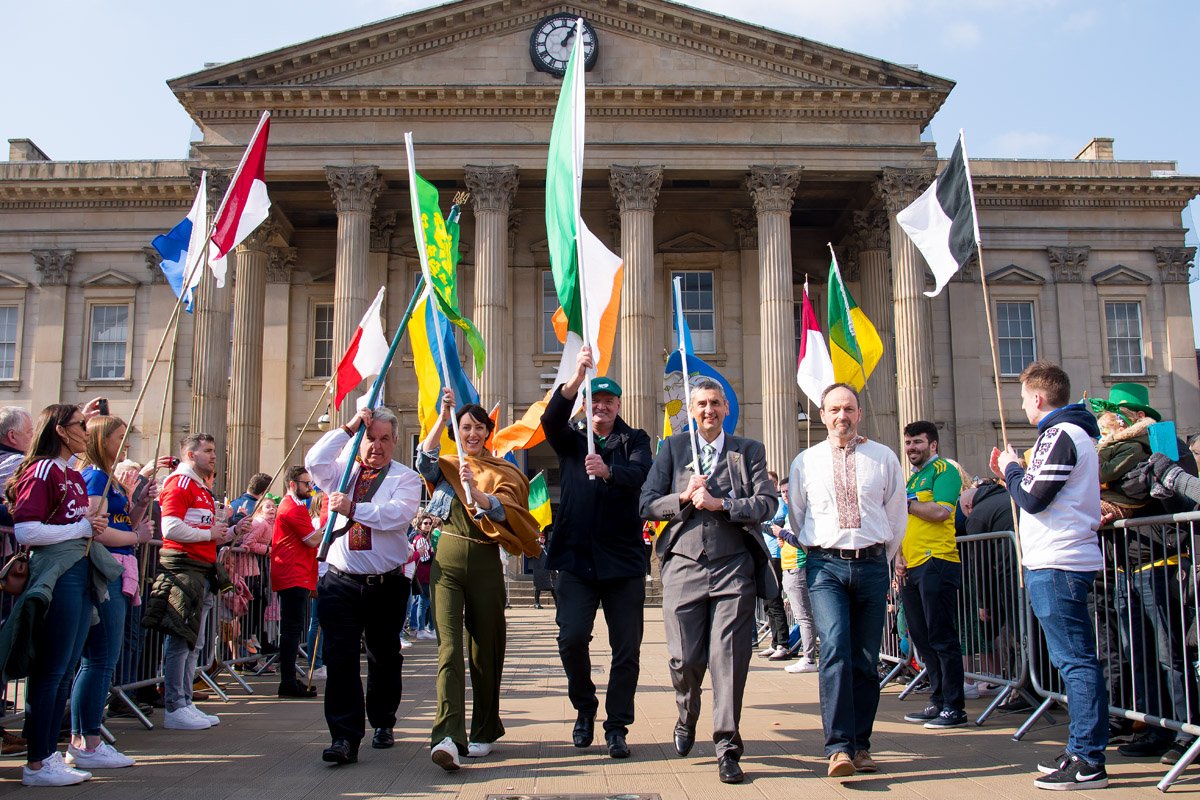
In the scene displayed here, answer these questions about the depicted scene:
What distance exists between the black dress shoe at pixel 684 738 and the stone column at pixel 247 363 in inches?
994

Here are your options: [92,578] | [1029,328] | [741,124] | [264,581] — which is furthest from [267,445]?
[92,578]

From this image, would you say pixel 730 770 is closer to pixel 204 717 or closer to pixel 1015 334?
pixel 204 717

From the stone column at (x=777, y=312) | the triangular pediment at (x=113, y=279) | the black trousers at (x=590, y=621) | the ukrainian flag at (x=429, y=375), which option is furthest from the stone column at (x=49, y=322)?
the black trousers at (x=590, y=621)

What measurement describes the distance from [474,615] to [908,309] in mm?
24700

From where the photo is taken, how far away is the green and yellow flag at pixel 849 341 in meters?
15.7

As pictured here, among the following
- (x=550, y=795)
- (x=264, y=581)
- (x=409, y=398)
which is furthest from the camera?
(x=409, y=398)

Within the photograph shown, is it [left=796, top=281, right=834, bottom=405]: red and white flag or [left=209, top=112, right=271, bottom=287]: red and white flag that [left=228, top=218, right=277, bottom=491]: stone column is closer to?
[left=796, top=281, right=834, bottom=405]: red and white flag

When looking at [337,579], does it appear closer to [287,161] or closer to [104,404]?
[104,404]

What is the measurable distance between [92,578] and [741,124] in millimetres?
26858

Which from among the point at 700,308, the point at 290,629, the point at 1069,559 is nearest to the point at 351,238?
the point at 700,308

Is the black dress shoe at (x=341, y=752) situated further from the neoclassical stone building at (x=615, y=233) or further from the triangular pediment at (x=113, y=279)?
the triangular pediment at (x=113, y=279)

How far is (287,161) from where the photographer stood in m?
30.3

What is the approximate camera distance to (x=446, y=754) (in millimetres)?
6203

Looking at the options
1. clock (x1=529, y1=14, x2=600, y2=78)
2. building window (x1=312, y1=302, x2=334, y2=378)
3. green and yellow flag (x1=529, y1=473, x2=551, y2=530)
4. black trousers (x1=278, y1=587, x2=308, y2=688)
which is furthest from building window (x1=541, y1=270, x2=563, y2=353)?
black trousers (x1=278, y1=587, x2=308, y2=688)
